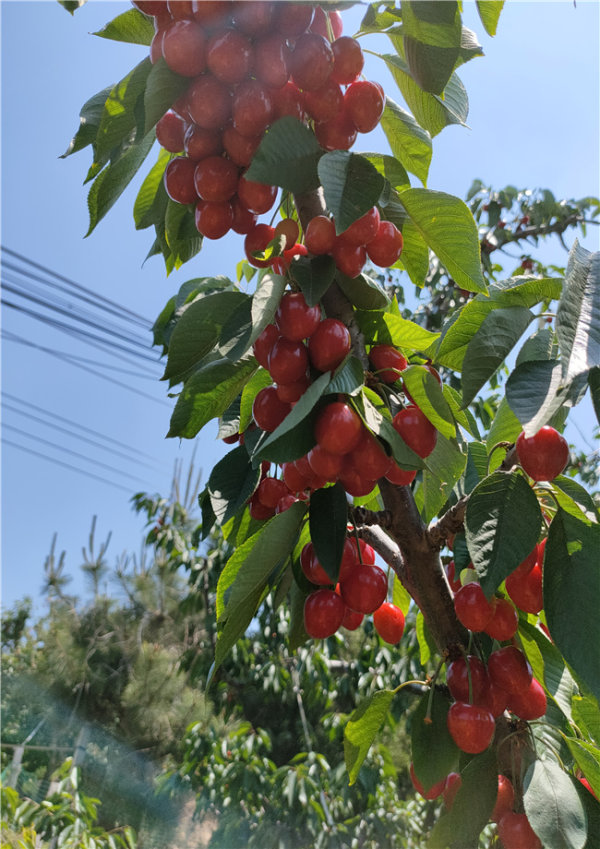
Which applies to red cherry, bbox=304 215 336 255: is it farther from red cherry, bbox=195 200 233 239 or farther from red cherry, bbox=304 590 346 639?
red cherry, bbox=304 590 346 639

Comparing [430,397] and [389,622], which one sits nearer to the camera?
[430,397]

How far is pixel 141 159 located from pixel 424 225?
24 centimetres

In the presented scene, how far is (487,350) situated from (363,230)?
0.39 feet

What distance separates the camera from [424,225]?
464 millimetres

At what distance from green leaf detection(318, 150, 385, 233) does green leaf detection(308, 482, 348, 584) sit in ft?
0.59

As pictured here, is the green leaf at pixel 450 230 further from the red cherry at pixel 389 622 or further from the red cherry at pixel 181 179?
the red cherry at pixel 389 622

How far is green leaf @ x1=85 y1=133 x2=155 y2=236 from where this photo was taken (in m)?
0.48

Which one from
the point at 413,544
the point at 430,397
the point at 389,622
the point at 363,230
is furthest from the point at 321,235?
the point at 389,622

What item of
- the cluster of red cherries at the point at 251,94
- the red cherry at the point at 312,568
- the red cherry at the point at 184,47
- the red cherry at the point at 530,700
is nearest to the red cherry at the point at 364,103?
the cluster of red cherries at the point at 251,94

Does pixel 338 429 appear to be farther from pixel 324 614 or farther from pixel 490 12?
pixel 490 12

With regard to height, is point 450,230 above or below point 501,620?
above

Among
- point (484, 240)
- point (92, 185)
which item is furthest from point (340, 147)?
point (484, 240)

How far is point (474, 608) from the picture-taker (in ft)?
1.33

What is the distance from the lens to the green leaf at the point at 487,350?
0.37m
